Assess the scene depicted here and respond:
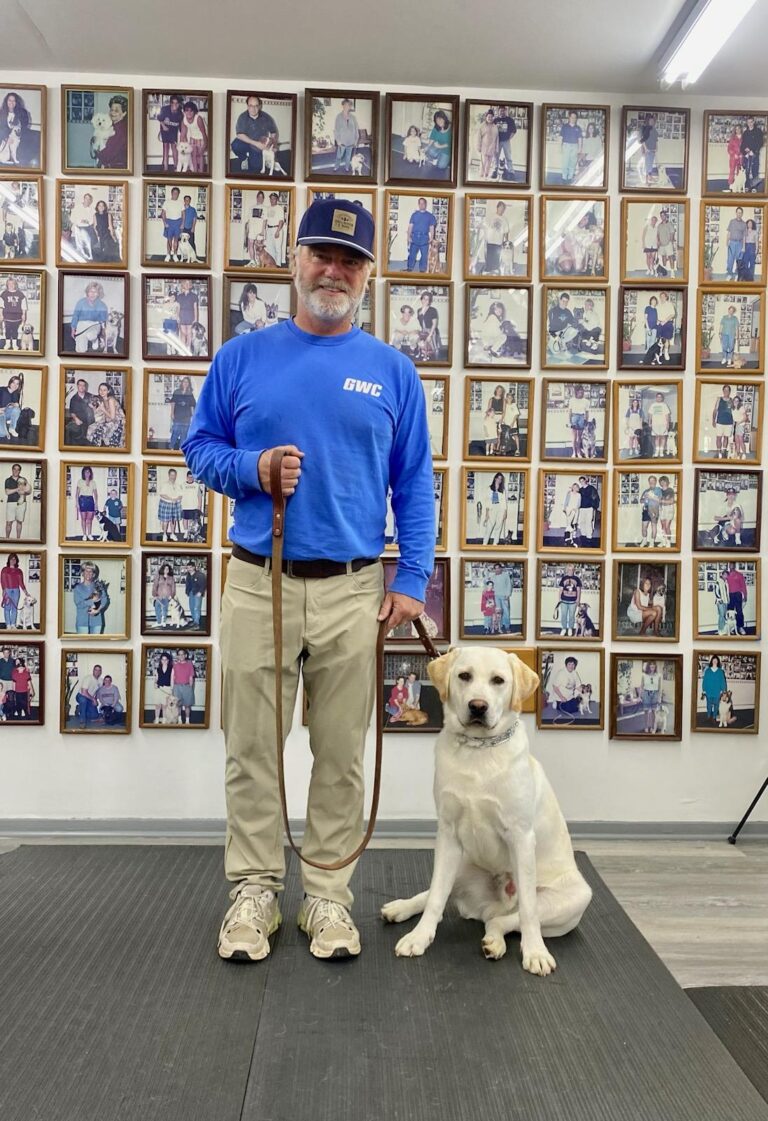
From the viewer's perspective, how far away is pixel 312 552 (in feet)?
7.11

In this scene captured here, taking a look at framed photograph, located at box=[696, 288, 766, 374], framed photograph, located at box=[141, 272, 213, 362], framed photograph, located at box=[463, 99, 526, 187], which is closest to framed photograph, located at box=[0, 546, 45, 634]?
framed photograph, located at box=[141, 272, 213, 362]

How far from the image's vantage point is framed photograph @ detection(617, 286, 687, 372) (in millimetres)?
3398

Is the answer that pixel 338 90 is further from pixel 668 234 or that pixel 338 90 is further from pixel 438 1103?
pixel 438 1103

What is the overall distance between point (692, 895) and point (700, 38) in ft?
9.42

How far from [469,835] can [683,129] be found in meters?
2.79

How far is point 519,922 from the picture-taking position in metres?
2.18

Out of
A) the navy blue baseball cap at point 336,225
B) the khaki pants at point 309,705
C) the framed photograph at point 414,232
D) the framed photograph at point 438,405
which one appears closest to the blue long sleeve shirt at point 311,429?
the khaki pants at point 309,705

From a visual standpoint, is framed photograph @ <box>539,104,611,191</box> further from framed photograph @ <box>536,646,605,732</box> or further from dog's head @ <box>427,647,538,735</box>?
dog's head @ <box>427,647,538,735</box>

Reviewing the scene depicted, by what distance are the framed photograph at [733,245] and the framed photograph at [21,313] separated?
256 cm

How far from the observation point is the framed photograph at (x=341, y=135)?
129 inches

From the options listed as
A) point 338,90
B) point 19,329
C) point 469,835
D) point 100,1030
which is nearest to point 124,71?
point 338,90

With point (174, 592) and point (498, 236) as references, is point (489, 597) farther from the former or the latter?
point (498, 236)

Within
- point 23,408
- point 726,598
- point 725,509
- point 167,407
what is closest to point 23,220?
point 23,408

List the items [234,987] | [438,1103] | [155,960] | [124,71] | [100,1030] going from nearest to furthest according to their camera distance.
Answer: [438,1103] → [100,1030] → [234,987] → [155,960] → [124,71]
